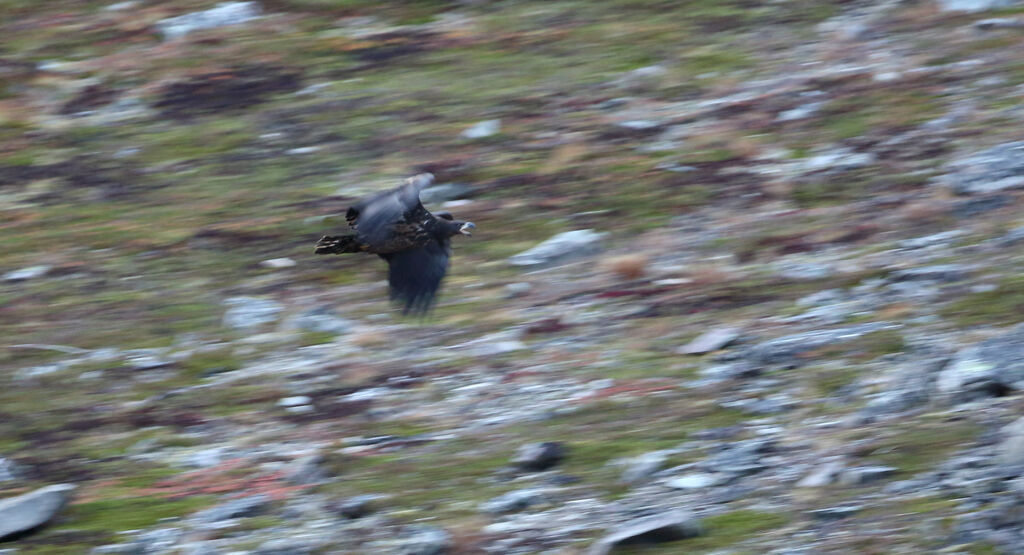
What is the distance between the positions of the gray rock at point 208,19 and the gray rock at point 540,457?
622 cm

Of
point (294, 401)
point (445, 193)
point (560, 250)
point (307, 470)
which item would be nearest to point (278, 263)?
point (445, 193)

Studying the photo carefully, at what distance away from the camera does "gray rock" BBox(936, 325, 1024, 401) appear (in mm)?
5473

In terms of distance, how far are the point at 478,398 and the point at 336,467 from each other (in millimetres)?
735

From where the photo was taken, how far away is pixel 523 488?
5.51 metres

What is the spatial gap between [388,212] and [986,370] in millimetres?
2248

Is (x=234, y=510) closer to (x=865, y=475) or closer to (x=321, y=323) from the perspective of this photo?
(x=321, y=323)

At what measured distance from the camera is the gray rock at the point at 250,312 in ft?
24.5

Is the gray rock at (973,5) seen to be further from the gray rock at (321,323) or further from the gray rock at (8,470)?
the gray rock at (8,470)

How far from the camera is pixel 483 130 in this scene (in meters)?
9.33

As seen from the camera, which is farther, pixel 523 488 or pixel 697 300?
pixel 697 300

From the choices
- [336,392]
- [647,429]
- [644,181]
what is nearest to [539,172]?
[644,181]

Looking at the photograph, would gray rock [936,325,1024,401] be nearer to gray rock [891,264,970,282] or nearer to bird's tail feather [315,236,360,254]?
gray rock [891,264,970,282]

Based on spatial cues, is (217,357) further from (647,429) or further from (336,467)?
(647,429)

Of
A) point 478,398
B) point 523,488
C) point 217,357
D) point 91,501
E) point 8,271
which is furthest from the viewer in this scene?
point 8,271
